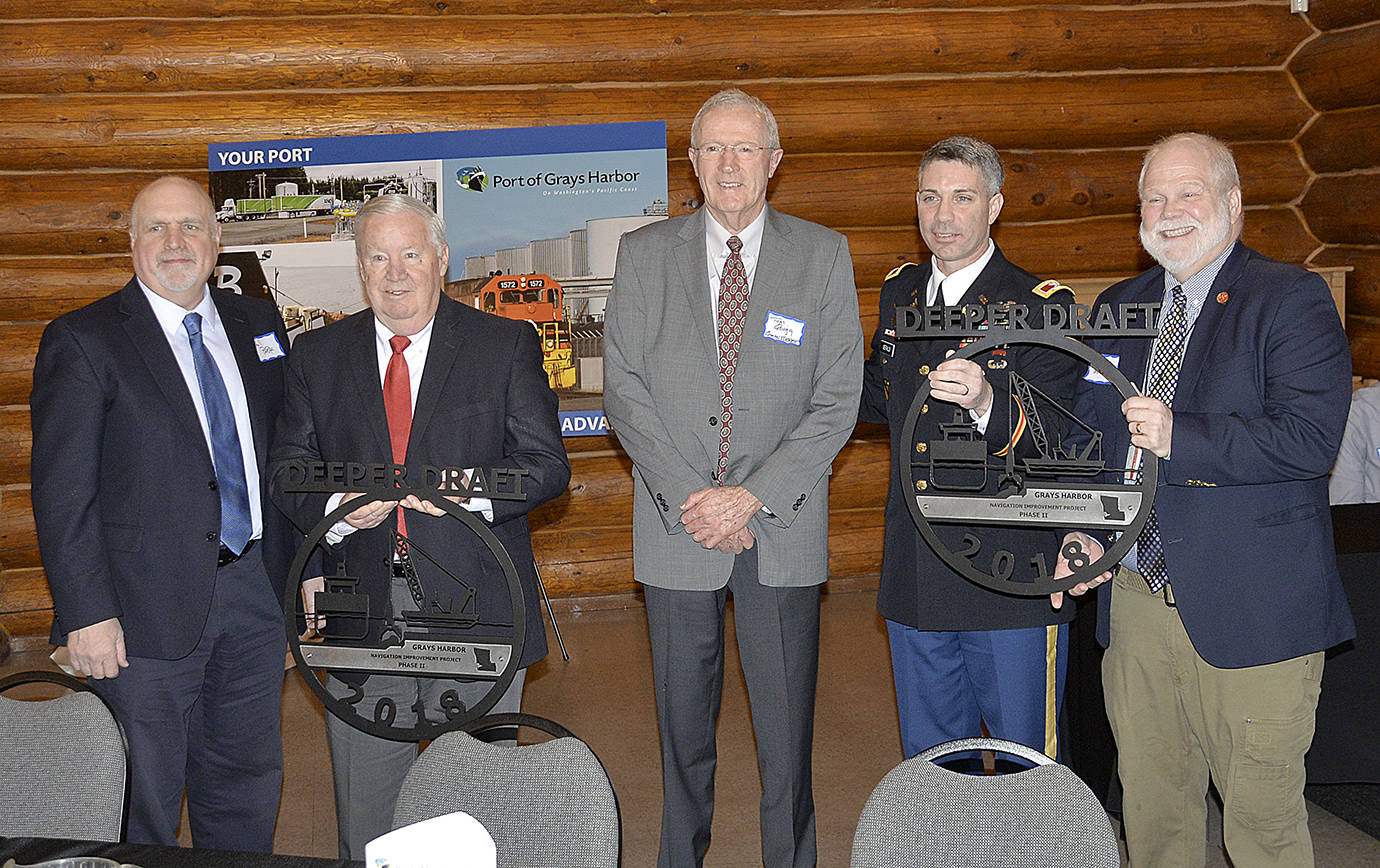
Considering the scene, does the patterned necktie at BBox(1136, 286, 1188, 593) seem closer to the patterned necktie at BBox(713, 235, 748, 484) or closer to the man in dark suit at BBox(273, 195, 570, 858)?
the patterned necktie at BBox(713, 235, 748, 484)

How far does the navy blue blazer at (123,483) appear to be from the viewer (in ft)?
8.34

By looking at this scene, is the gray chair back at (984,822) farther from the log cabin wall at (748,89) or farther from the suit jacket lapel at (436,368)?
the log cabin wall at (748,89)

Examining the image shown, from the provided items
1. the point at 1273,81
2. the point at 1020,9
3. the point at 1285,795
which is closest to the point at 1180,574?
the point at 1285,795

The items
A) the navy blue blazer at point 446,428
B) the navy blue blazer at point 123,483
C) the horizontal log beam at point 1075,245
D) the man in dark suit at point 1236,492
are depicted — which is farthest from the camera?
the horizontal log beam at point 1075,245

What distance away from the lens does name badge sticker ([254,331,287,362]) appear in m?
2.87

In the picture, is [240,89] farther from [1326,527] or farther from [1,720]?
[1326,527]

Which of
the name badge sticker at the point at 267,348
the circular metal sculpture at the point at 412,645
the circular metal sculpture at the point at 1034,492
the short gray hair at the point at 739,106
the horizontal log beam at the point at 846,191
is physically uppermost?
the horizontal log beam at the point at 846,191

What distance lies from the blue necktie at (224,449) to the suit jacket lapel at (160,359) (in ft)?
0.12

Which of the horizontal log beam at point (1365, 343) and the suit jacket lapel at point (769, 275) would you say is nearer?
the suit jacket lapel at point (769, 275)

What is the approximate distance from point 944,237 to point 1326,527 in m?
1.05

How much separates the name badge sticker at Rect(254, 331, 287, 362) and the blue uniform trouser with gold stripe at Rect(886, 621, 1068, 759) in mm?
1773

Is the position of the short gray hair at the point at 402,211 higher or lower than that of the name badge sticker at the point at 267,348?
higher

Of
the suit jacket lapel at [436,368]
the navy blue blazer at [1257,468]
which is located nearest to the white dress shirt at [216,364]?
the suit jacket lapel at [436,368]

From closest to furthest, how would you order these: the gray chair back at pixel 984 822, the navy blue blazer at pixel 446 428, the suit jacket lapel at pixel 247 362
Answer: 1. the gray chair back at pixel 984 822
2. the navy blue blazer at pixel 446 428
3. the suit jacket lapel at pixel 247 362
